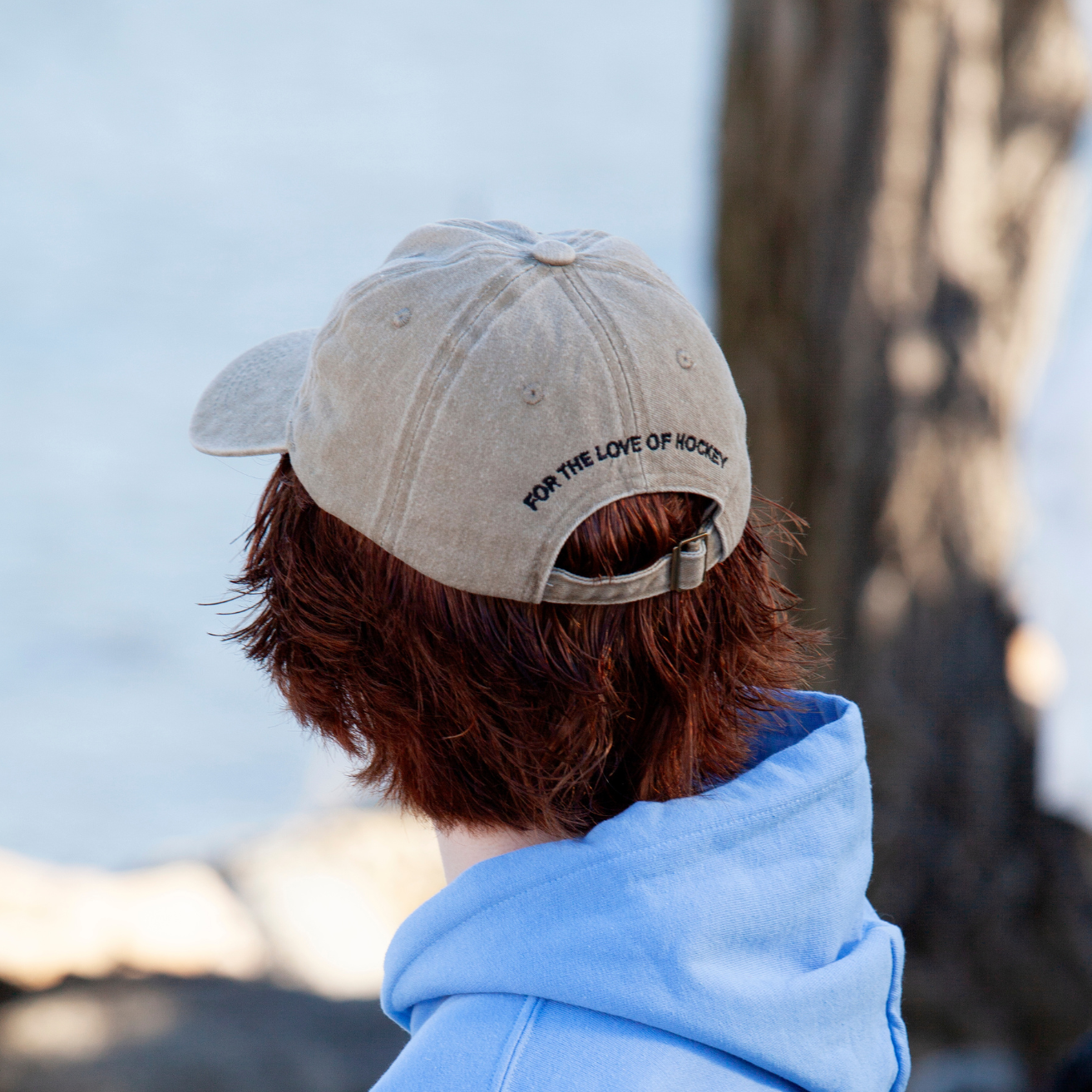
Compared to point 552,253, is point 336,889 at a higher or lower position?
lower

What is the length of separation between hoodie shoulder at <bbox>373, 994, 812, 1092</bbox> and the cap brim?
0.52m

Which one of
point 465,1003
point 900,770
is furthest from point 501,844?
point 900,770

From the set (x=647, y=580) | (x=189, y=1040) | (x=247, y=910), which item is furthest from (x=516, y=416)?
(x=247, y=910)

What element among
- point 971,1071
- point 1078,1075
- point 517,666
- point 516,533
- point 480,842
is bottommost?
point 971,1071

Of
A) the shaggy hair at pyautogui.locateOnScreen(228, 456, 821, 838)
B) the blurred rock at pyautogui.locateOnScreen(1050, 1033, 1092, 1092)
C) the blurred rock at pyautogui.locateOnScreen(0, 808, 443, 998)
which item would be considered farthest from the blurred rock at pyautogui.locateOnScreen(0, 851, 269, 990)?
the shaggy hair at pyautogui.locateOnScreen(228, 456, 821, 838)

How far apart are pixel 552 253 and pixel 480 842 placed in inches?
21.4

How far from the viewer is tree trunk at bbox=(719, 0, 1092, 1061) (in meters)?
2.70

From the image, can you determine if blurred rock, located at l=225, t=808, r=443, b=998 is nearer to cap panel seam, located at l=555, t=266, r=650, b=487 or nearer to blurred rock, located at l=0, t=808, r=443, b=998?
blurred rock, located at l=0, t=808, r=443, b=998

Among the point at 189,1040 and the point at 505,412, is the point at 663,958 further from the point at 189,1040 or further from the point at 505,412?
the point at 189,1040

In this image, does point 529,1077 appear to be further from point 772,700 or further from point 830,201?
point 830,201

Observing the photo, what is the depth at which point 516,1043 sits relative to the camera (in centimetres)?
88

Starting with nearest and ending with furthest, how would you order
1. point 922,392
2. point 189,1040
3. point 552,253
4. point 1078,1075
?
point 552,253 < point 1078,1075 < point 189,1040 < point 922,392

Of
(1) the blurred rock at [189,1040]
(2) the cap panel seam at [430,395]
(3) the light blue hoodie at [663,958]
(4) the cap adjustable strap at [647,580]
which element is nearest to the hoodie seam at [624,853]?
(3) the light blue hoodie at [663,958]

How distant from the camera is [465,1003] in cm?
94
